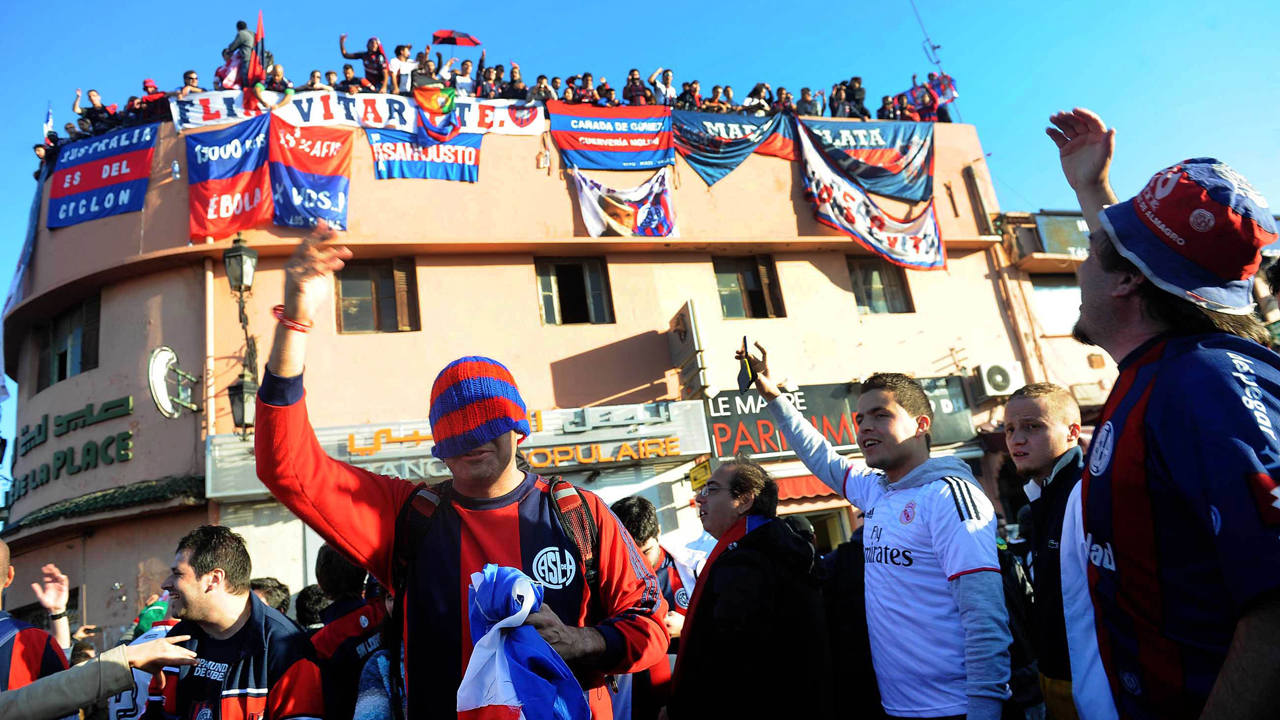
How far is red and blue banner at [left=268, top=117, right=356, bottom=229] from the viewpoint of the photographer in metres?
13.0

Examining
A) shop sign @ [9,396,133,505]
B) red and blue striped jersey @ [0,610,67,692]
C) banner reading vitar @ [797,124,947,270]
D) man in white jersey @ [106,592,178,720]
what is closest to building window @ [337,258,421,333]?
shop sign @ [9,396,133,505]

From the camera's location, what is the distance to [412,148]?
14133mm

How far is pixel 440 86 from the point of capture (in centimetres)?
1466

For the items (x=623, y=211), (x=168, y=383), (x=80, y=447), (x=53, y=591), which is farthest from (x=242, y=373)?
(x=53, y=591)

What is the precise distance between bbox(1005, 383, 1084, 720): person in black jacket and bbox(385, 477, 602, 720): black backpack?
186 cm

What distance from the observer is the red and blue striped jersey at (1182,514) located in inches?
57.6

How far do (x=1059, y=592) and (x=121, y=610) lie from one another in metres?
12.9

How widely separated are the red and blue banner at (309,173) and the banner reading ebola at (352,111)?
1.06ft

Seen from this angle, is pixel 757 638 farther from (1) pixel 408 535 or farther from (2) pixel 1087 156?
(2) pixel 1087 156

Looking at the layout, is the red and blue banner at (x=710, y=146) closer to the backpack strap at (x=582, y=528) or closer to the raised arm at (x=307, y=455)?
the backpack strap at (x=582, y=528)

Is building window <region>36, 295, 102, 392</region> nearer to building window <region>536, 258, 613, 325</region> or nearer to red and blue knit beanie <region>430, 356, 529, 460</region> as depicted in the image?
building window <region>536, 258, 613, 325</region>

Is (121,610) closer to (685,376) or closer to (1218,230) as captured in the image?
(685,376)

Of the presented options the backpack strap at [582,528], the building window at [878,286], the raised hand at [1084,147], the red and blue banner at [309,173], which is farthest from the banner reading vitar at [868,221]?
the backpack strap at [582,528]

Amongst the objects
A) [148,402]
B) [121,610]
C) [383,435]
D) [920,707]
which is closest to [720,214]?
[383,435]
